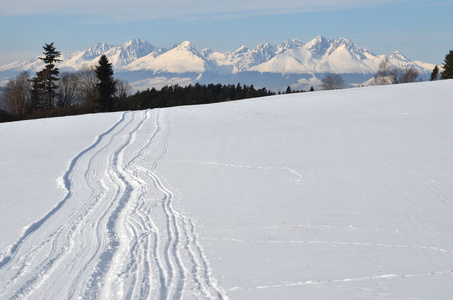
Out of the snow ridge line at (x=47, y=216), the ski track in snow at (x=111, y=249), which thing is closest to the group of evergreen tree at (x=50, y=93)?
the snow ridge line at (x=47, y=216)

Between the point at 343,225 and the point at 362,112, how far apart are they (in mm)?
22398

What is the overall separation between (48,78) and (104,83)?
8.46m

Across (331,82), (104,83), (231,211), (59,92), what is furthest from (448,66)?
(231,211)

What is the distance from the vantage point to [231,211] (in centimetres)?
1320

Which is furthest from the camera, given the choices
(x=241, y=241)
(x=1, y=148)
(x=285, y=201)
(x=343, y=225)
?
(x=1, y=148)

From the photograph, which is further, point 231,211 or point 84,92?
point 84,92

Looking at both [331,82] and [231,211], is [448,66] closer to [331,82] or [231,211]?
[331,82]

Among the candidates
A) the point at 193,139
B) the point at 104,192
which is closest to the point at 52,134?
the point at 193,139

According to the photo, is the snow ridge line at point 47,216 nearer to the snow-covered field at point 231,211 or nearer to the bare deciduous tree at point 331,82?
the snow-covered field at point 231,211

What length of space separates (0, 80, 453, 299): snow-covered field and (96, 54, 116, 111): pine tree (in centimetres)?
3896

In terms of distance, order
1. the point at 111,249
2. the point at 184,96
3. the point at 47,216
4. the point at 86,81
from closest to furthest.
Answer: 1. the point at 111,249
2. the point at 47,216
3. the point at 86,81
4. the point at 184,96

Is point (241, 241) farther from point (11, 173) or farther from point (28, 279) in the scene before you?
point (11, 173)

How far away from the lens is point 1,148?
23.8 metres

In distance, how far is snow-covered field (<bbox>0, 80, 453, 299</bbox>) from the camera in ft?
26.1
